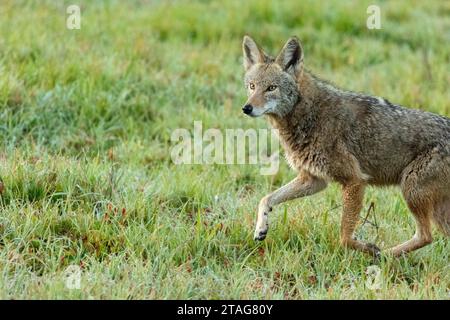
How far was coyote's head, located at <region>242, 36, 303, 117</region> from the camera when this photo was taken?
20.7 feet

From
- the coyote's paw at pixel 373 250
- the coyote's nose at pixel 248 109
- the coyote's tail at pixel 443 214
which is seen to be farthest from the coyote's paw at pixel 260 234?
the coyote's tail at pixel 443 214

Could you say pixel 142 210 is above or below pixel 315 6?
below

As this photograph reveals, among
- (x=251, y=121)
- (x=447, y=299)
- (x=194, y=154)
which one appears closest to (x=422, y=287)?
(x=447, y=299)

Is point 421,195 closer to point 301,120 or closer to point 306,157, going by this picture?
point 306,157

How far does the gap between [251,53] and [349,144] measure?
3.89ft

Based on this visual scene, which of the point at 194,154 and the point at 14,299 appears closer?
the point at 14,299

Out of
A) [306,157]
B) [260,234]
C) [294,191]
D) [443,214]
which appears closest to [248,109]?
[306,157]

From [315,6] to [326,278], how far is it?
755cm

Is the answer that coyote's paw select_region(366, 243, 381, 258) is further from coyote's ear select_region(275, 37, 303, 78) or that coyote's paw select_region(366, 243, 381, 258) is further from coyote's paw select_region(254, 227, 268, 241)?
coyote's ear select_region(275, 37, 303, 78)

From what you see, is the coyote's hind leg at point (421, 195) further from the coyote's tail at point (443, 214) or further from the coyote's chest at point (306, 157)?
the coyote's chest at point (306, 157)

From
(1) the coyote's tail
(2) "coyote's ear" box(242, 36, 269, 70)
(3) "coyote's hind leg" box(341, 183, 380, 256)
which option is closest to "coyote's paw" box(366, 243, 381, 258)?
(3) "coyote's hind leg" box(341, 183, 380, 256)

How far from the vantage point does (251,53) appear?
22.1 ft
